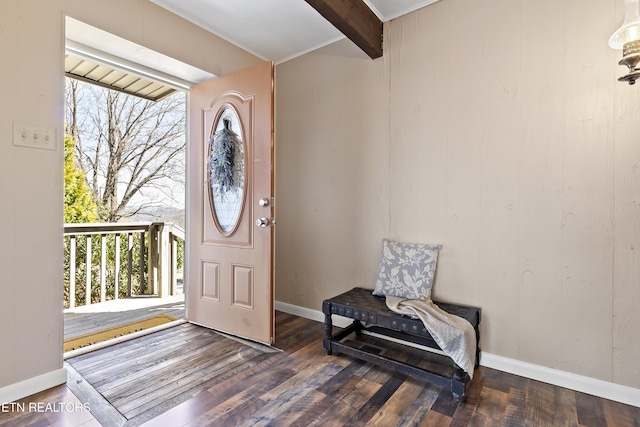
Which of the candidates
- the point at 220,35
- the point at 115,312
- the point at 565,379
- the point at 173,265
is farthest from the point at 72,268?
the point at 565,379

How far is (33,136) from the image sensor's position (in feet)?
5.80

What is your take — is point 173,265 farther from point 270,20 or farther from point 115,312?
point 270,20

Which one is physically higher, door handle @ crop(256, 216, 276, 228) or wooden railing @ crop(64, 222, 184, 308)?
door handle @ crop(256, 216, 276, 228)

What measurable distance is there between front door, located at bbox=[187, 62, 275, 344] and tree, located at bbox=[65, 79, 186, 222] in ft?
7.80

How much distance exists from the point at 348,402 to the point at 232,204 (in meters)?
1.65

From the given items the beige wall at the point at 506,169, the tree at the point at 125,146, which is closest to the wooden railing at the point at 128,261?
the tree at the point at 125,146

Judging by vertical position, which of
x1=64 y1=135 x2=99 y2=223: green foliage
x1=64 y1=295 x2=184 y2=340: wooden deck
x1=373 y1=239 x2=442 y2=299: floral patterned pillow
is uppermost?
x1=64 y1=135 x2=99 y2=223: green foliage

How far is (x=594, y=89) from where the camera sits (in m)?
1.76

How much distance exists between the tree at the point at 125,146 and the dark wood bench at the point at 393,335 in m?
3.66

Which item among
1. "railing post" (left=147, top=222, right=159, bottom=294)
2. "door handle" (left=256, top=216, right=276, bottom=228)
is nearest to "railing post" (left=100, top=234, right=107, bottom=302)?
"railing post" (left=147, top=222, right=159, bottom=294)

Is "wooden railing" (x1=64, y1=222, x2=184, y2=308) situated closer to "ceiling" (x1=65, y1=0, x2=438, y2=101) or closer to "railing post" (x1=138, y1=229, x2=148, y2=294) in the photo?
"railing post" (x1=138, y1=229, x2=148, y2=294)

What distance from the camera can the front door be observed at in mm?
2359

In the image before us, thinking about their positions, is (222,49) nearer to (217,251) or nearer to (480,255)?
(217,251)

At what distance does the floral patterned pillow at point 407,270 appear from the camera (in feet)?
7.27
